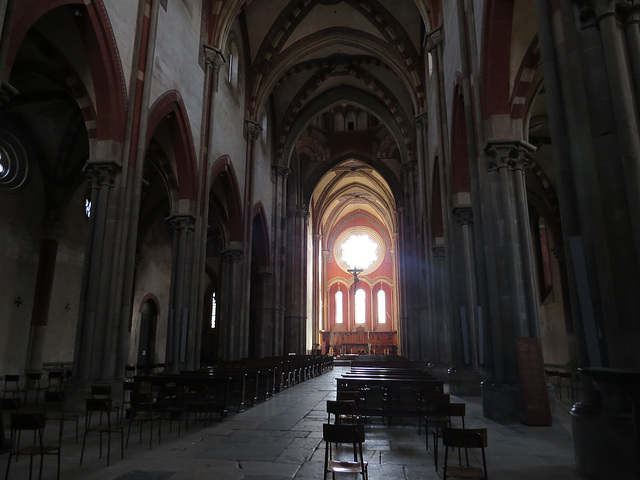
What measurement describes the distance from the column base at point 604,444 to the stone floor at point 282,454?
0.97 ft

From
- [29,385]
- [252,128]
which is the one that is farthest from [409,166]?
[29,385]

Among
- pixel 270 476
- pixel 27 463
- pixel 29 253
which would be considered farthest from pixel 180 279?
pixel 270 476

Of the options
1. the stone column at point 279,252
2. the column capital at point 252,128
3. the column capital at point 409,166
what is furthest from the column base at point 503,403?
the column capital at point 409,166

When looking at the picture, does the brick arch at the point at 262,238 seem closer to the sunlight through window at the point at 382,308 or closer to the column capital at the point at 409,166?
the column capital at the point at 409,166

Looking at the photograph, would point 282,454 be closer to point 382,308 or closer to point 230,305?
point 230,305

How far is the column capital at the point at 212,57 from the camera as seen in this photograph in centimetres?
1650

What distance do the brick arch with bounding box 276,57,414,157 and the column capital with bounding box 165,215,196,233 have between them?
43.3 ft

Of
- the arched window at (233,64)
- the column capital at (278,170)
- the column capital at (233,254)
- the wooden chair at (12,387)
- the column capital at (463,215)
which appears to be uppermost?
the arched window at (233,64)

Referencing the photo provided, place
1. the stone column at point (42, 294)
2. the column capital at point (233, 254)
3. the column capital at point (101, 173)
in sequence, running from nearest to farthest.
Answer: the column capital at point (101, 173) < the stone column at point (42, 294) < the column capital at point (233, 254)

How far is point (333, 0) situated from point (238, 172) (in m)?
9.13

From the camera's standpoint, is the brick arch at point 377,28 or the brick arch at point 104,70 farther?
the brick arch at point 377,28

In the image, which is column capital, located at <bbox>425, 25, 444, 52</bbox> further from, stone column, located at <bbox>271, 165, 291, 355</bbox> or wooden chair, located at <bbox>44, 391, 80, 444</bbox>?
wooden chair, located at <bbox>44, 391, 80, 444</bbox>

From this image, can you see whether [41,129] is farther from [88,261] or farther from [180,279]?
[88,261]

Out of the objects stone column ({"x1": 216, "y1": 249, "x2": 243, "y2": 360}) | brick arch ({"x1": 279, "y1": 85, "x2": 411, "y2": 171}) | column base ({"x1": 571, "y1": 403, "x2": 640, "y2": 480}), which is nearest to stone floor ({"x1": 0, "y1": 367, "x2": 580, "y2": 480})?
column base ({"x1": 571, "y1": 403, "x2": 640, "y2": 480})
